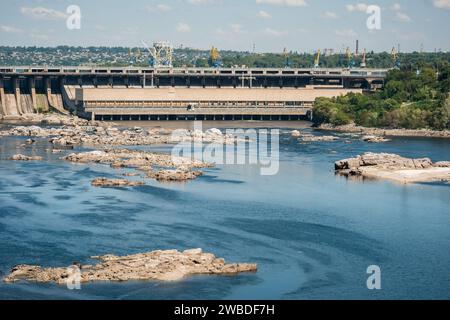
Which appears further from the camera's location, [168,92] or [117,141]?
[168,92]

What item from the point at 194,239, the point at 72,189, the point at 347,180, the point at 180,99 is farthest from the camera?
the point at 180,99

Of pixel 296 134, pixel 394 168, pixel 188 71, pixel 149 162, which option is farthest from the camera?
pixel 188 71

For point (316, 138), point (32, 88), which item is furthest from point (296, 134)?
point (32, 88)

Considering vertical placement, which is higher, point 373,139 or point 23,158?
point 23,158

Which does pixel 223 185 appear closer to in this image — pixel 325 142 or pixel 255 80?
pixel 325 142

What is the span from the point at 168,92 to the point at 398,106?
23764 millimetres

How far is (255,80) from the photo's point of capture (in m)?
104

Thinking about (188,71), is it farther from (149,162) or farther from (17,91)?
(149,162)

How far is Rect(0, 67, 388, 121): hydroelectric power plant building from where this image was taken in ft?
299

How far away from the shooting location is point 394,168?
54375 mm
